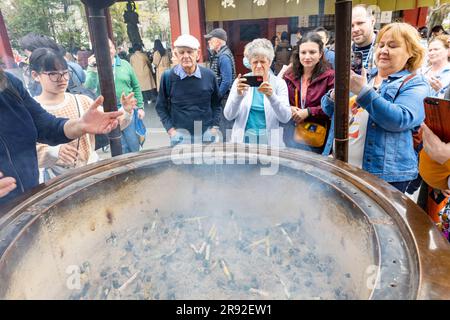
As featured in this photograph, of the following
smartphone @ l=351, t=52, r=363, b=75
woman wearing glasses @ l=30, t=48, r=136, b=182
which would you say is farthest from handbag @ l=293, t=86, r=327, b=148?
woman wearing glasses @ l=30, t=48, r=136, b=182

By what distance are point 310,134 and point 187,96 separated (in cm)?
122

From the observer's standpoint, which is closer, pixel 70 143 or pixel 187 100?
pixel 70 143

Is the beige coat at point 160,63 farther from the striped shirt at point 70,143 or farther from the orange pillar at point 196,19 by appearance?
the striped shirt at point 70,143

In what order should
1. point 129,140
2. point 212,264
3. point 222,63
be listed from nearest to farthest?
point 212,264, point 129,140, point 222,63

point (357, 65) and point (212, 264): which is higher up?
point (357, 65)

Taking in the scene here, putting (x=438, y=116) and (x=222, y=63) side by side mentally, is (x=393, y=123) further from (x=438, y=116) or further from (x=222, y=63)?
(x=222, y=63)

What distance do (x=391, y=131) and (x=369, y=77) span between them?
505mm

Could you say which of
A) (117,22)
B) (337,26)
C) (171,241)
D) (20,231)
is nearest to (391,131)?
(337,26)

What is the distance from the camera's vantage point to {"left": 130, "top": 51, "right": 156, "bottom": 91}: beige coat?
23.5 feet

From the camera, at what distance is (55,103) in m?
2.44

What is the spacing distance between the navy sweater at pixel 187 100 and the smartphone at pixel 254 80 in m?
0.79

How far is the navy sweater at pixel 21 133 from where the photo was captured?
158 cm

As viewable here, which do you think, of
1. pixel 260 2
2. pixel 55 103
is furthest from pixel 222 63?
pixel 260 2

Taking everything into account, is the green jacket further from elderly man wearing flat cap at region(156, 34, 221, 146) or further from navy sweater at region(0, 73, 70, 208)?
navy sweater at region(0, 73, 70, 208)
